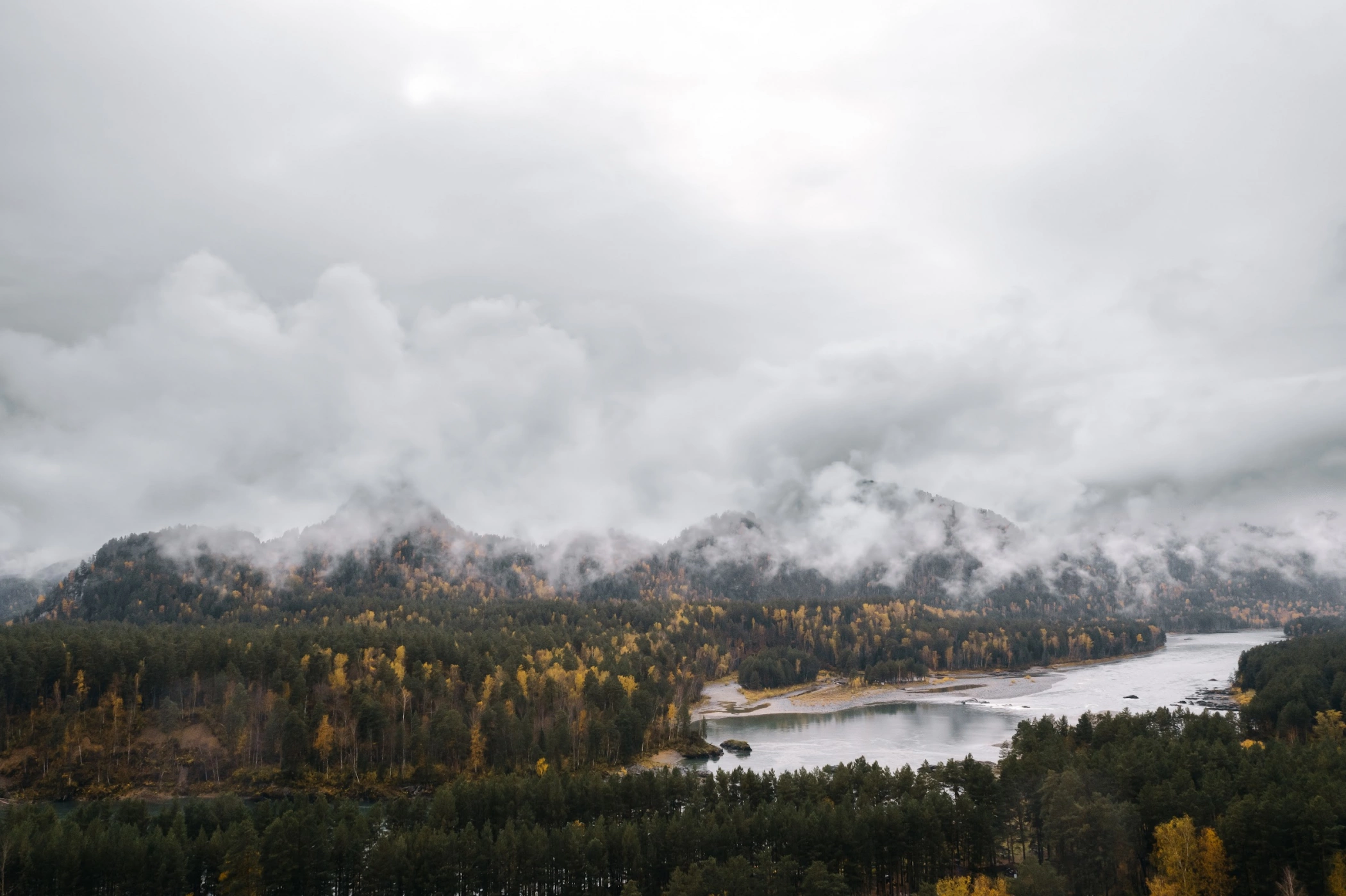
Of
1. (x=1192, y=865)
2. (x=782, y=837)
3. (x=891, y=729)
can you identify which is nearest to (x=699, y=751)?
(x=891, y=729)

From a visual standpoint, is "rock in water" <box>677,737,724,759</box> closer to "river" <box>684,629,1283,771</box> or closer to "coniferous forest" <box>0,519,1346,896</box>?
"river" <box>684,629,1283,771</box>

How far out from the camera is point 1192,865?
57.2 metres

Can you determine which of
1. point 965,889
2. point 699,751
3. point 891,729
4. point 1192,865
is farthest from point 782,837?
point 891,729

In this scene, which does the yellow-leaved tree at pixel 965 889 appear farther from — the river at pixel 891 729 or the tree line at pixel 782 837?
the river at pixel 891 729

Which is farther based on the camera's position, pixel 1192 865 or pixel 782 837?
pixel 782 837

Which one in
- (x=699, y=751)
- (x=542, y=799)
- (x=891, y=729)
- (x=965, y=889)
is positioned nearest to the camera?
(x=965, y=889)

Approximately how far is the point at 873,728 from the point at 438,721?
3821 inches

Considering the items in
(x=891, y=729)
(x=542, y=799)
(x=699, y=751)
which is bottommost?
(x=891, y=729)

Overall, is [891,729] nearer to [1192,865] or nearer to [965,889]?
[1192,865]

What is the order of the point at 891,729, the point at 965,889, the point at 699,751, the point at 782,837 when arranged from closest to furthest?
the point at 965,889, the point at 782,837, the point at 699,751, the point at 891,729

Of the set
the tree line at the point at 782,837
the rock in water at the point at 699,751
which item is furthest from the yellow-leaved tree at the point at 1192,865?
the rock in water at the point at 699,751

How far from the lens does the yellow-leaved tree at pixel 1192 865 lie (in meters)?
55.9

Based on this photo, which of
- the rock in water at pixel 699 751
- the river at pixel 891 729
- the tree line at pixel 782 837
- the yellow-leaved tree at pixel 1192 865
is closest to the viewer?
the yellow-leaved tree at pixel 1192 865

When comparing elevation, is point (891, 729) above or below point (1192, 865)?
below
